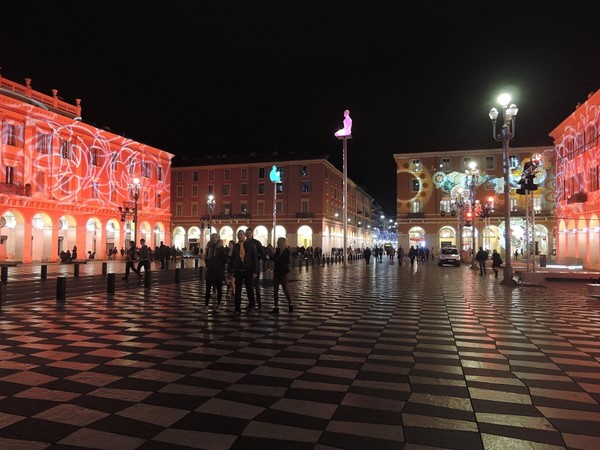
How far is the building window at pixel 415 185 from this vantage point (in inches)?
2751

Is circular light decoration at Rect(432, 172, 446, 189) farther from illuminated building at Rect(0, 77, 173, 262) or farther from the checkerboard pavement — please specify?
the checkerboard pavement

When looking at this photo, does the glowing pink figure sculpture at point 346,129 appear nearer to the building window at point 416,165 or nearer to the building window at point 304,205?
the building window at point 416,165

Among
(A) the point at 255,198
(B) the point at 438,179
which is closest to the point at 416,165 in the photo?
(B) the point at 438,179

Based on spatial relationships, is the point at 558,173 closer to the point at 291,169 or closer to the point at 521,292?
the point at 521,292

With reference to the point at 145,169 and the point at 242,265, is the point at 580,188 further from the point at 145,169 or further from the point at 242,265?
the point at 145,169

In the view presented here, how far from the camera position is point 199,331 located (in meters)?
9.01

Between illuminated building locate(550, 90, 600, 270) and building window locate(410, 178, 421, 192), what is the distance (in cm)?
2780

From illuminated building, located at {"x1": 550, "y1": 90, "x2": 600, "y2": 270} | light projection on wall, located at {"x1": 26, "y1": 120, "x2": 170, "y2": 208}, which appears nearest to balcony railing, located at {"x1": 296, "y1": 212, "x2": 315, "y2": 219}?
light projection on wall, located at {"x1": 26, "y1": 120, "x2": 170, "y2": 208}

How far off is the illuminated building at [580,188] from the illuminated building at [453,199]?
20957 mm

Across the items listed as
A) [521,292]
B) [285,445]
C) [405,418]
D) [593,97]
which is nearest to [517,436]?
[405,418]

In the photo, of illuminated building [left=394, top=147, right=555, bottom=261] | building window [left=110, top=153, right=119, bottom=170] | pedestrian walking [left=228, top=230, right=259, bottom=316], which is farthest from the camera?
illuminated building [left=394, top=147, right=555, bottom=261]

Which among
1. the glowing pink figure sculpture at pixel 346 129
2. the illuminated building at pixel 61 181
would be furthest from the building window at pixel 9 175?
the glowing pink figure sculpture at pixel 346 129

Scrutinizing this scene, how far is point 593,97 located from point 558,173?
34.9 ft

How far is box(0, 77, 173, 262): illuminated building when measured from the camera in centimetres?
3866
